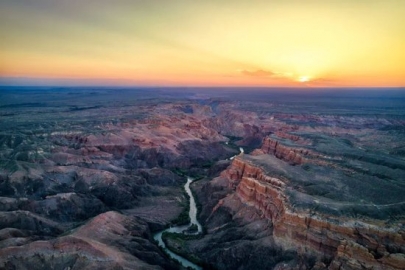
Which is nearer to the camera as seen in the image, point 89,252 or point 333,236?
point 333,236

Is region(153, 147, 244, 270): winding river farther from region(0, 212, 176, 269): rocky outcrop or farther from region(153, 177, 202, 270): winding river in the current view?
region(0, 212, 176, 269): rocky outcrop

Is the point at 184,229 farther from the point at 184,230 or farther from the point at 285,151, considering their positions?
the point at 285,151

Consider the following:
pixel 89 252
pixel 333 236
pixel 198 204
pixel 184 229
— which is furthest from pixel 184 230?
pixel 333 236

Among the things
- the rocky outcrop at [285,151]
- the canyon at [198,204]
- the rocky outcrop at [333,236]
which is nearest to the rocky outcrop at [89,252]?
the canyon at [198,204]

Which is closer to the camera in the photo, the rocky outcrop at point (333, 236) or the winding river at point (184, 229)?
the rocky outcrop at point (333, 236)

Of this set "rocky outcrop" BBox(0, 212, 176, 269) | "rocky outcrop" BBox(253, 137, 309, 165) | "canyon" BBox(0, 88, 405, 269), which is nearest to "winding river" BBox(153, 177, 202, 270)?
"canyon" BBox(0, 88, 405, 269)

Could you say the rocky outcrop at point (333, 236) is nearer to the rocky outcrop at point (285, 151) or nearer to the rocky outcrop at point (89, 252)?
the rocky outcrop at point (89, 252)

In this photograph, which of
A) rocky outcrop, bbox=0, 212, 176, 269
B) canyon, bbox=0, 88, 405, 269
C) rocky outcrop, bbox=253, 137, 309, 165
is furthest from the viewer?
rocky outcrop, bbox=253, 137, 309, 165

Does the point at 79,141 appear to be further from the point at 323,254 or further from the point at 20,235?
the point at 323,254

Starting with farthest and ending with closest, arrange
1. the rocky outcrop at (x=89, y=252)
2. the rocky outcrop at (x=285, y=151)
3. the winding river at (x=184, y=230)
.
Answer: the rocky outcrop at (x=285, y=151), the winding river at (x=184, y=230), the rocky outcrop at (x=89, y=252)
